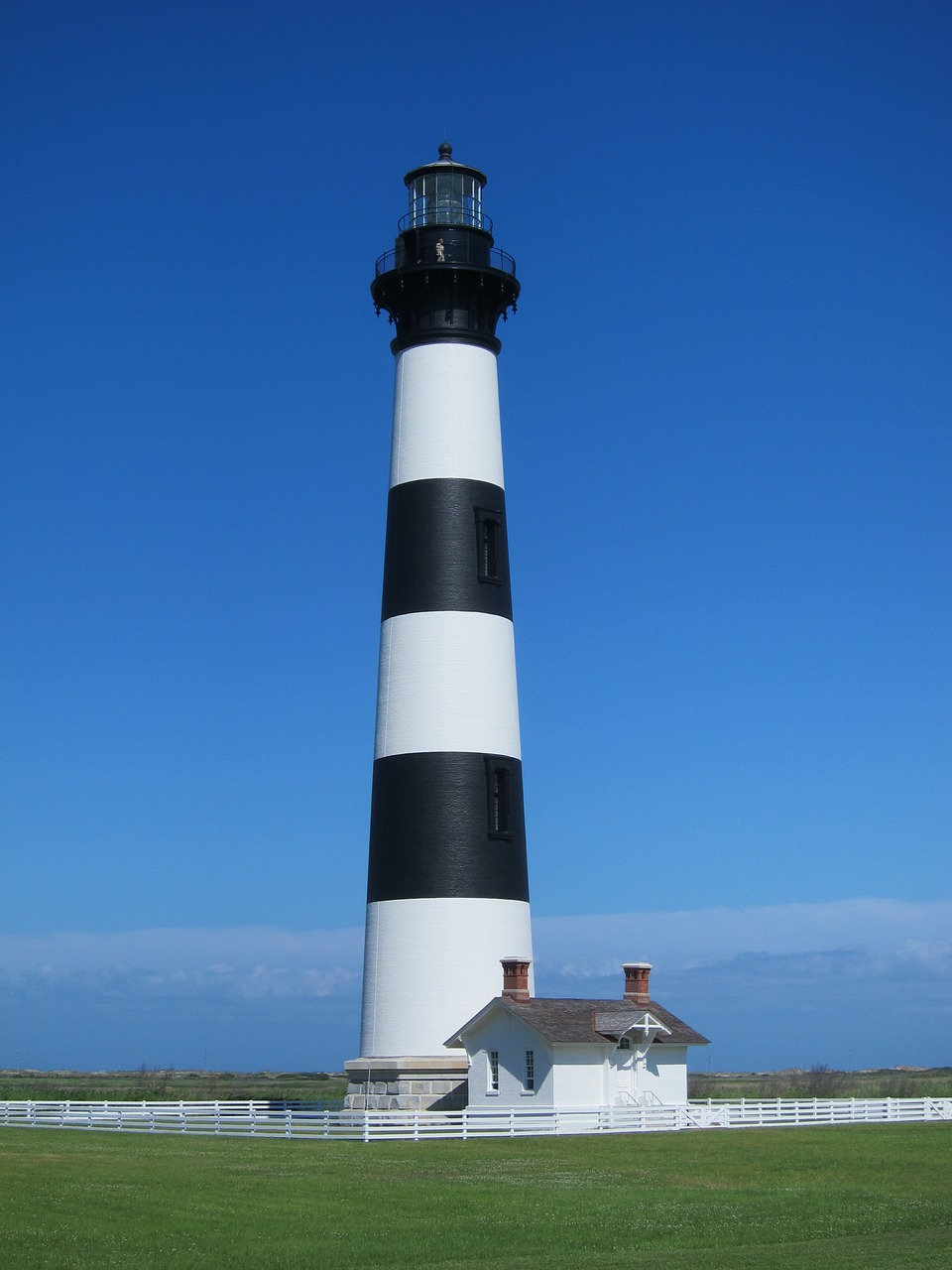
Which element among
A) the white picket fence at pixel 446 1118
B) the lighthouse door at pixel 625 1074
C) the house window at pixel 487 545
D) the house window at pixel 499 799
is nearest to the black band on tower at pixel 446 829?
the house window at pixel 499 799

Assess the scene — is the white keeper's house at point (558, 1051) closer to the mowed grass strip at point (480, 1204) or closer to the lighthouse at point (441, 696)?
the lighthouse at point (441, 696)

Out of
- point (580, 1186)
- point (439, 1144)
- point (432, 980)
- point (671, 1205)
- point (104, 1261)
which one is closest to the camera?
point (104, 1261)

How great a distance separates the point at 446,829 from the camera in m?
35.0

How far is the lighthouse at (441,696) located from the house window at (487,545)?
5cm

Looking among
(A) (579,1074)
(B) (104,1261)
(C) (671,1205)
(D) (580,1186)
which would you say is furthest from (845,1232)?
(A) (579,1074)

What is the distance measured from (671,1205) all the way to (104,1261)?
846 centimetres

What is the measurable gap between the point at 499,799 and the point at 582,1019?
5.37m

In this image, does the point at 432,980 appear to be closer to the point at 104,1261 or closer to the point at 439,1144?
the point at 439,1144

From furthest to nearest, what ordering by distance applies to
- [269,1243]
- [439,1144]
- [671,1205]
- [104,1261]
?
[439,1144] → [671,1205] → [269,1243] → [104,1261]

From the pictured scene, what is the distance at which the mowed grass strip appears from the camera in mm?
19484

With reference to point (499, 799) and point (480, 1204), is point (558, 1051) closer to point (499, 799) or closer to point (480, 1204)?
point (499, 799)

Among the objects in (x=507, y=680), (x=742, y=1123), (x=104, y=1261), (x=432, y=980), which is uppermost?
A: (x=507, y=680)

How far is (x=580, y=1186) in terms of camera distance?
81.0 ft

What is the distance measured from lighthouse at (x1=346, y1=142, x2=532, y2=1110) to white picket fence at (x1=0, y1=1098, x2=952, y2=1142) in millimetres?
2090
